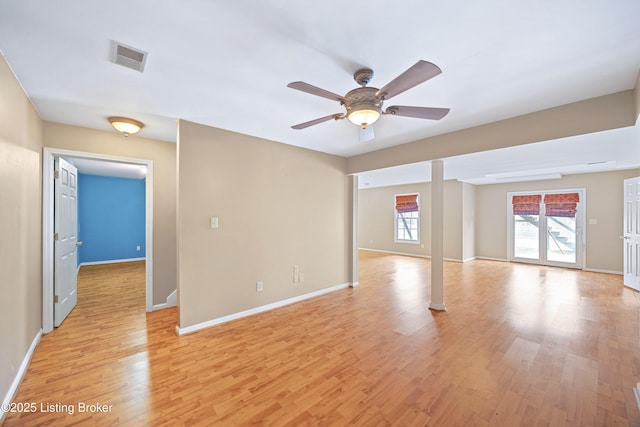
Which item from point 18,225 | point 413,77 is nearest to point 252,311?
point 18,225

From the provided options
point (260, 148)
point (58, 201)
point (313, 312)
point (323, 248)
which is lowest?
point (313, 312)

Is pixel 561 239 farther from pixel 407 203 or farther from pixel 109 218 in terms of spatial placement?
pixel 109 218

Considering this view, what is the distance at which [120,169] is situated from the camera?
6.09 metres

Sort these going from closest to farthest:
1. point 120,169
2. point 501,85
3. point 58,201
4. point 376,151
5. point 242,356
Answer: point 501,85 < point 242,356 < point 58,201 < point 376,151 < point 120,169

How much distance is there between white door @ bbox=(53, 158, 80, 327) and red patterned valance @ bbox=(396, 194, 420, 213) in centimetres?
776

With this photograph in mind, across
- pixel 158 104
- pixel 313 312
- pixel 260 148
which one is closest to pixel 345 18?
pixel 158 104

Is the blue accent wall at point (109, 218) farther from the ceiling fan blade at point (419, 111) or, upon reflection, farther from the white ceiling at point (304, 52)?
the ceiling fan blade at point (419, 111)

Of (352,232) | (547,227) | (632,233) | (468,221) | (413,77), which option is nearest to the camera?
(413,77)

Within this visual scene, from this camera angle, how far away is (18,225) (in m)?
2.10

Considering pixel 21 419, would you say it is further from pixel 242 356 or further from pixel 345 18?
pixel 345 18

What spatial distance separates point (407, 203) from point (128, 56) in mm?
7641

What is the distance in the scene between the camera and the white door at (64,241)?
298 centimetres

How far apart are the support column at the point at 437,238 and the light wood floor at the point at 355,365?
24 centimetres

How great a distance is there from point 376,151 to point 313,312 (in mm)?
2730
